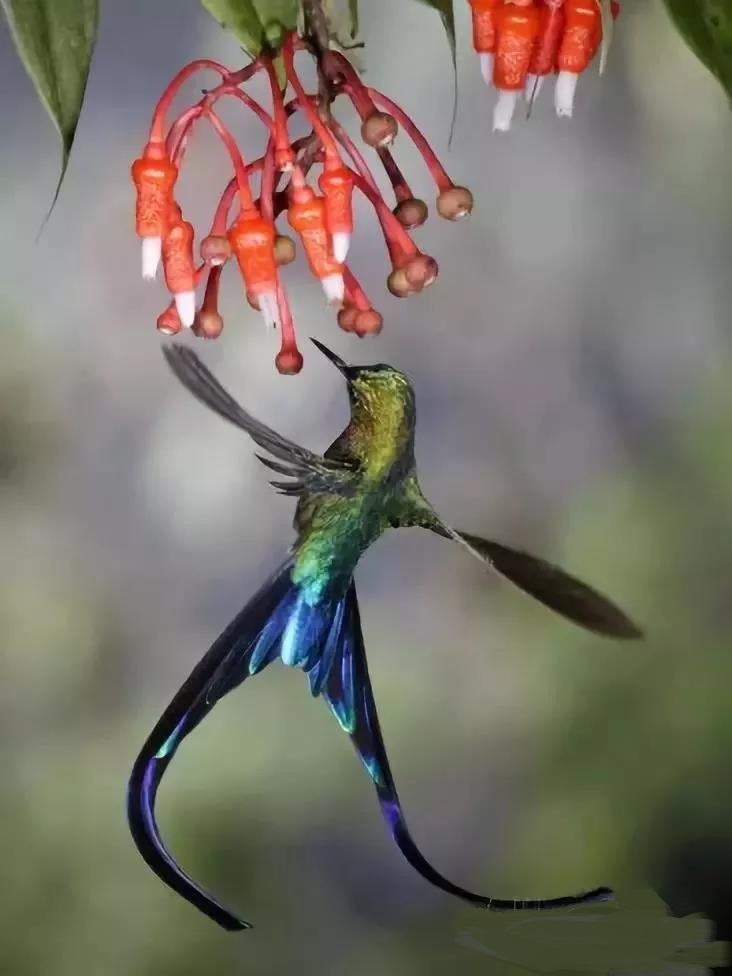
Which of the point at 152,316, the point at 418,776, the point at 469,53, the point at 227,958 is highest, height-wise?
the point at 469,53

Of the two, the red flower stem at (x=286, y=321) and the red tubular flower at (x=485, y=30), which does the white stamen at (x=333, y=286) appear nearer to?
the red flower stem at (x=286, y=321)

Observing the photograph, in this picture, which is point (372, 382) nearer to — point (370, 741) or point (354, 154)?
point (354, 154)

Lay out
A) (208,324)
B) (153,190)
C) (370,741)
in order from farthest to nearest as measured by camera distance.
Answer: (370,741)
(208,324)
(153,190)

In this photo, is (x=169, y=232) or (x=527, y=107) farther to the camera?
(x=527, y=107)

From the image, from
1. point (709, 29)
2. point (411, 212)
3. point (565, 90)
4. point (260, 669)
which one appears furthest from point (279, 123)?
point (260, 669)

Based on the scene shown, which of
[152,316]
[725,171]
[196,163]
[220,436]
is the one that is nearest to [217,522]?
[220,436]

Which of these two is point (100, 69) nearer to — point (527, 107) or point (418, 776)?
point (527, 107)

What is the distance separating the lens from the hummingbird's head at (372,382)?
809 mm

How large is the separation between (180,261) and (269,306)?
0.08 m

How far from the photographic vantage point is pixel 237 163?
2.23ft

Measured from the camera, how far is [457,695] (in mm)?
875

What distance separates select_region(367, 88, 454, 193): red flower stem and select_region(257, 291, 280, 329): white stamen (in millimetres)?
177

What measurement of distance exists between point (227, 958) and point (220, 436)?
1.71 feet

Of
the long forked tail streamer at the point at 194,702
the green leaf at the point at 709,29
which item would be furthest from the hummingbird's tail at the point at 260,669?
the green leaf at the point at 709,29
